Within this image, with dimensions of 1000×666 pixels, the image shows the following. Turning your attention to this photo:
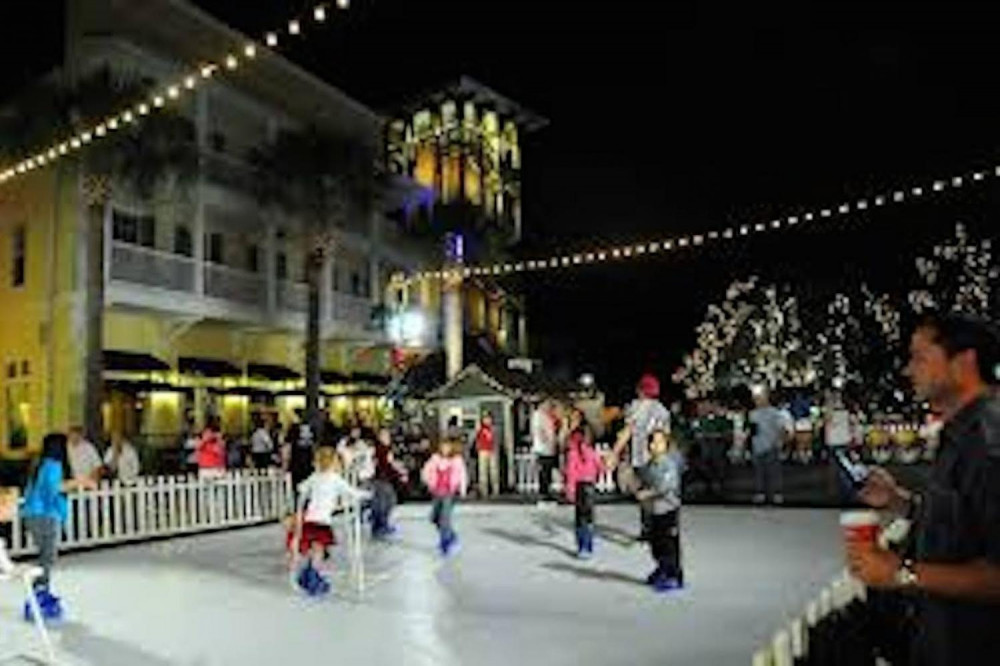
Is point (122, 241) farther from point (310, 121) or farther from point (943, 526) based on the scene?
point (943, 526)

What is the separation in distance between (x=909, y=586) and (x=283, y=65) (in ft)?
116

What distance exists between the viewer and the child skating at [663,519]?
35.9 feet

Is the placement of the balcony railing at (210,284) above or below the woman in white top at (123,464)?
above

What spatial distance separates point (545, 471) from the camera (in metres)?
21.5

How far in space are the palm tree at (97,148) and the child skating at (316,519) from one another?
1617 cm

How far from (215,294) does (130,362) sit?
347 cm

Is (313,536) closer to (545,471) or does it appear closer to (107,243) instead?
(545,471)

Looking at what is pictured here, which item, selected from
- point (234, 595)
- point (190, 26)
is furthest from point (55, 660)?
point (190, 26)

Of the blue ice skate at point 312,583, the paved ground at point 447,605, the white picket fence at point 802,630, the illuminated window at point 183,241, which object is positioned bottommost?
the paved ground at point 447,605

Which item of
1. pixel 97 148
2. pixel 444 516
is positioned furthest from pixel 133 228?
pixel 444 516

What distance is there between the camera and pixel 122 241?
31672mm

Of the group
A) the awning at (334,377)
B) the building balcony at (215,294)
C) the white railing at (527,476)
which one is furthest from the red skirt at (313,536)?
the awning at (334,377)

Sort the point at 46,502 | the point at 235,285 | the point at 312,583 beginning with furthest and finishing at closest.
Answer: the point at 235,285, the point at 312,583, the point at 46,502

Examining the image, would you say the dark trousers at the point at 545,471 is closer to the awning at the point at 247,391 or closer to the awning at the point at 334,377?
the awning at the point at 247,391
